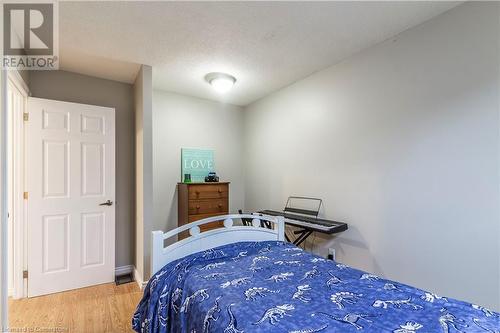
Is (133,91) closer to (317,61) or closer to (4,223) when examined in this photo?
(4,223)

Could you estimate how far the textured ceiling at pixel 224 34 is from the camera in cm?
195

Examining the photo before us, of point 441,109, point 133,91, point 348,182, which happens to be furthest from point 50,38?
point 441,109

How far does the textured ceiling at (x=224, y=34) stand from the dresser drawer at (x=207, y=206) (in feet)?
5.61

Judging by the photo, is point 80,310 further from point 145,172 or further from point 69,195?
point 145,172

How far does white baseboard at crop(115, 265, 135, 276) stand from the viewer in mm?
3195

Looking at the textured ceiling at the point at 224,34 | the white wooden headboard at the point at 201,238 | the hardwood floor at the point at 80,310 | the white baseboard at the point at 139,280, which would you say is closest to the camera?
the white wooden headboard at the point at 201,238

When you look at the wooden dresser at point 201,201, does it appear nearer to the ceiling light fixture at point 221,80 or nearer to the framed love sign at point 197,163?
the framed love sign at point 197,163

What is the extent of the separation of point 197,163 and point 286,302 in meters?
3.11

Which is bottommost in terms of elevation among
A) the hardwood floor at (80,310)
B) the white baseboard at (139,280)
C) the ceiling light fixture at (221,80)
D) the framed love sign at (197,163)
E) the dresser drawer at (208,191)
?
the hardwood floor at (80,310)

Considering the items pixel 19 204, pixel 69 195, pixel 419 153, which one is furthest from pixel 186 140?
pixel 419 153
